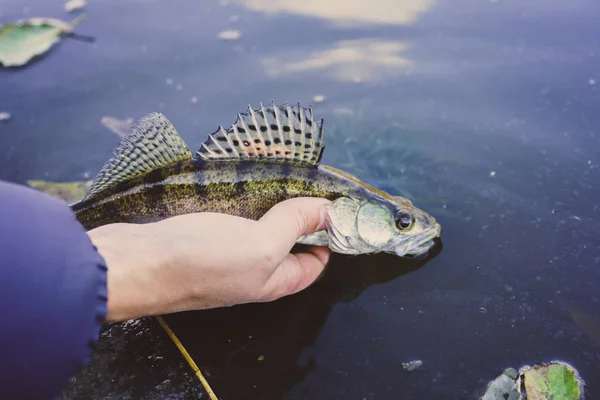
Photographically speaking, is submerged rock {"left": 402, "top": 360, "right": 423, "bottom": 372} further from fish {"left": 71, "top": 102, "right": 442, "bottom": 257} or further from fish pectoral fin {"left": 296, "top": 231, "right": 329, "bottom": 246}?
fish pectoral fin {"left": 296, "top": 231, "right": 329, "bottom": 246}

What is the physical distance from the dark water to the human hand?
1.75ft

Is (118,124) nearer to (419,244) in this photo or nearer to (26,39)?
(26,39)

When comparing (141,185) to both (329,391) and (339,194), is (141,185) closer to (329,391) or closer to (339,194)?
(339,194)

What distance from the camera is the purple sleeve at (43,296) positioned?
1443 millimetres

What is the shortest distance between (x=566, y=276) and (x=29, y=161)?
4.00 metres

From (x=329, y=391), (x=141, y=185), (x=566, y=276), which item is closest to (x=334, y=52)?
(x=141, y=185)

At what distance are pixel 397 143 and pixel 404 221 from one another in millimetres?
1071

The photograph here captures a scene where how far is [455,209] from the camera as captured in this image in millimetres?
3293

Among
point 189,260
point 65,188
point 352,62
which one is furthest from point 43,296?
point 352,62

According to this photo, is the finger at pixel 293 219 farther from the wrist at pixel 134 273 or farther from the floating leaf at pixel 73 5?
the floating leaf at pixel 73 5

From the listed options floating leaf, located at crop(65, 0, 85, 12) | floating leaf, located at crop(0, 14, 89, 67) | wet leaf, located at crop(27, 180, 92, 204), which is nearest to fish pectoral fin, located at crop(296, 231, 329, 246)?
wet leaf, located at crop(27, 180, 92, 204)

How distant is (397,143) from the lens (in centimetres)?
386

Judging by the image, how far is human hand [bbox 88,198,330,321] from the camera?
198cm

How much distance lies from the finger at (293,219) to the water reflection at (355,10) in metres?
2.89
